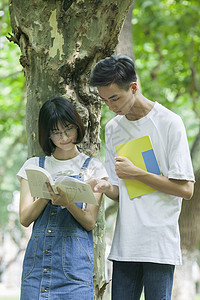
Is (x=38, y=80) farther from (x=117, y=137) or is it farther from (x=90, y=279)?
(x=90, y=279)

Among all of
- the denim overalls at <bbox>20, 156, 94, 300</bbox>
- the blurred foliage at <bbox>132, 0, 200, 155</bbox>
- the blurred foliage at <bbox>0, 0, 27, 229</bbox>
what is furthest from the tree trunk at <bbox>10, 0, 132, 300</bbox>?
the blurred foliage at <bbox>0, 0, 27, 229</bbox>

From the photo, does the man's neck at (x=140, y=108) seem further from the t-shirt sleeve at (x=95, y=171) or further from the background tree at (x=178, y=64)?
the background tree at (x=178, y=64)

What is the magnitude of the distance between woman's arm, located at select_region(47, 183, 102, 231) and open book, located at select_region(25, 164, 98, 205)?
2 centimetres

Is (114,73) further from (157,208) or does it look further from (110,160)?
(157,208)

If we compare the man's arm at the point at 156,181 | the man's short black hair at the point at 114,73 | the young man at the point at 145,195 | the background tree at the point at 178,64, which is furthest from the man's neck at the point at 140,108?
the background tree at the point at 178,64

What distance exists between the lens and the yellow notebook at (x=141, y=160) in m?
2.22

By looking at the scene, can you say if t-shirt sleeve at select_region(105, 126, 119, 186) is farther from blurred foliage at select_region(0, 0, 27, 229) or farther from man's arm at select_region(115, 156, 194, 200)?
blurred foliage at select_region(0, 0, 27, 229)

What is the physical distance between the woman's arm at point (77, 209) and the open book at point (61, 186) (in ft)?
0.08

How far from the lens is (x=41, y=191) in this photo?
2.05 metres

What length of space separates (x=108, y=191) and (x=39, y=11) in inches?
47.8

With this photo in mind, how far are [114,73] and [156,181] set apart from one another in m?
0.58

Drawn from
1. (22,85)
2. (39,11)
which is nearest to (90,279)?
(39,11)

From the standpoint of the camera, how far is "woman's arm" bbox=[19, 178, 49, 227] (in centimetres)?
214

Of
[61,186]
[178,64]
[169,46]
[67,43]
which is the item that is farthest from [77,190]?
[178,64]
